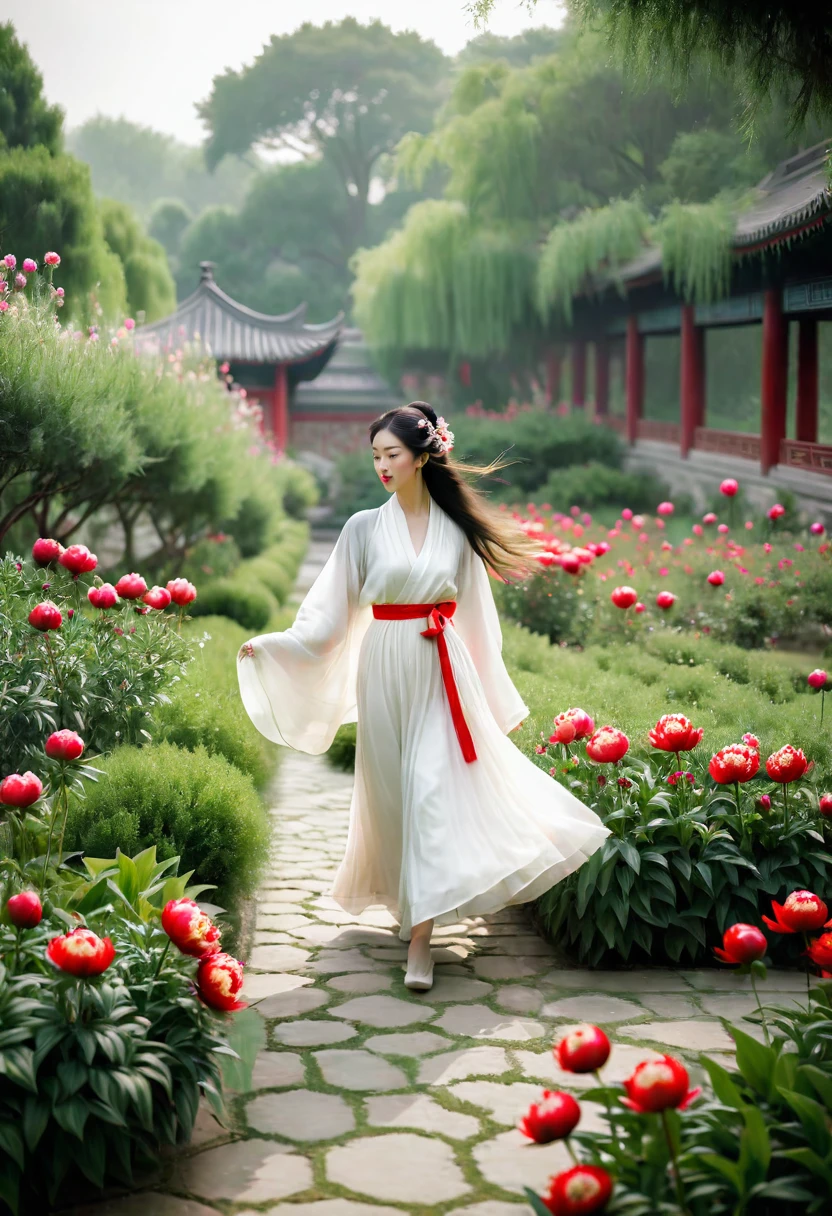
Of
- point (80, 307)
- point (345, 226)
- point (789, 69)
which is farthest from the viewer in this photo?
point (345, 226)

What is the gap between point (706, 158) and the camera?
2016cm

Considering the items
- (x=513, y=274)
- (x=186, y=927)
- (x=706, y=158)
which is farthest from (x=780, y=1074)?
(x=513, y=274)

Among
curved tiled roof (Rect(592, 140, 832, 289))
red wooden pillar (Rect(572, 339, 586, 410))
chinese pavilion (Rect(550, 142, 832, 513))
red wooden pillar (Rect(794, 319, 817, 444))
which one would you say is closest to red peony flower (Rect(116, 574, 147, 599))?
chinese pavilion (Rect(550, 142, 832, 513))

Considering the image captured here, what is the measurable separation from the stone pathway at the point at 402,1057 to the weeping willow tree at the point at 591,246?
17.1 metres

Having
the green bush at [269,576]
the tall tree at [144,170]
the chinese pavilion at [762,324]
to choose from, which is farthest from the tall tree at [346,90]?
the green bush at [269,576]

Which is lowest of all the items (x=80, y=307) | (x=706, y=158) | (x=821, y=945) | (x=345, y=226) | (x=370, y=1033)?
(x=370, y=1033)

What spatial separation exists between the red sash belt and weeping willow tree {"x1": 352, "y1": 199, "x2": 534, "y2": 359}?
1971cm

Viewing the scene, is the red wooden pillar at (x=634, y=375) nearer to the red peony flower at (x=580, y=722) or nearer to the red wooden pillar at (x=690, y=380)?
the red wooden pillar at (x=690, y=380)

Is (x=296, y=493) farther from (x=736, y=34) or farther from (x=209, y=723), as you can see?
(x=736, y=34)

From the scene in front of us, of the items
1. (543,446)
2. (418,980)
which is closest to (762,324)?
(543,446)

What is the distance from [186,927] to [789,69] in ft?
12.8

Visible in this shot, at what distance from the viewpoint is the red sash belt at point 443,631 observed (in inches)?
161

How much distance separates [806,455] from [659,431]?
711cm

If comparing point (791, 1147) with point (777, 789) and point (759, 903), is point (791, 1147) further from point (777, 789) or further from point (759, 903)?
point (777, 789)
